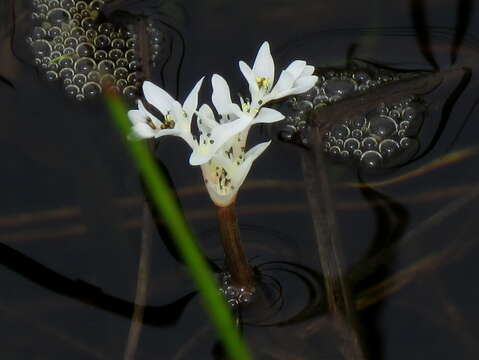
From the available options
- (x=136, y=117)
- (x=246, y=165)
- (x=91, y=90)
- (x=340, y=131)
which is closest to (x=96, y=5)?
(x=91, y=90)

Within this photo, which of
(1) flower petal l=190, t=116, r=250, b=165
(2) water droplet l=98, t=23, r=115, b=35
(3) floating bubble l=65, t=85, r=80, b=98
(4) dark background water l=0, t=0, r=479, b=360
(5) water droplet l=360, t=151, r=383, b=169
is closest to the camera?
(1) flower petal l=190, t=116, r=250, b=165

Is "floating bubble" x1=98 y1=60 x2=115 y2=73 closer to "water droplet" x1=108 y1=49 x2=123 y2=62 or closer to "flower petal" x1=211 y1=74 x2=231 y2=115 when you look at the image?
"water droplet" x1=108 y1=49 x2=123 y2=62

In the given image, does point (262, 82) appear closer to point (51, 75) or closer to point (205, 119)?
point (205, 119)

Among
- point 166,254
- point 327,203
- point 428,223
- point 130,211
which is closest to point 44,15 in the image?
point 130,211

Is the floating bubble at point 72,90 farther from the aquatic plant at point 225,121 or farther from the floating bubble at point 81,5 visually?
the aquatic plant at point 225,121

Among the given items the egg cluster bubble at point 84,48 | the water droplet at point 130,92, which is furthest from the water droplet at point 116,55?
the water droplet at point 130,92

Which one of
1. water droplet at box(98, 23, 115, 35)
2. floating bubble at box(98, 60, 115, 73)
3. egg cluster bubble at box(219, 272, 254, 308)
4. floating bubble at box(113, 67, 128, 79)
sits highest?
water droplet at box(98, 23, 115, 35)

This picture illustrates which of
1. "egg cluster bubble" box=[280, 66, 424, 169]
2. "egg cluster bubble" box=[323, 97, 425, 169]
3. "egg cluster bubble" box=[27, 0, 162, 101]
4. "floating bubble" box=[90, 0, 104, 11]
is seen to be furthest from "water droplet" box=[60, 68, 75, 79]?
"egg cluster bubble" box=[323, 97, 425, 169]
